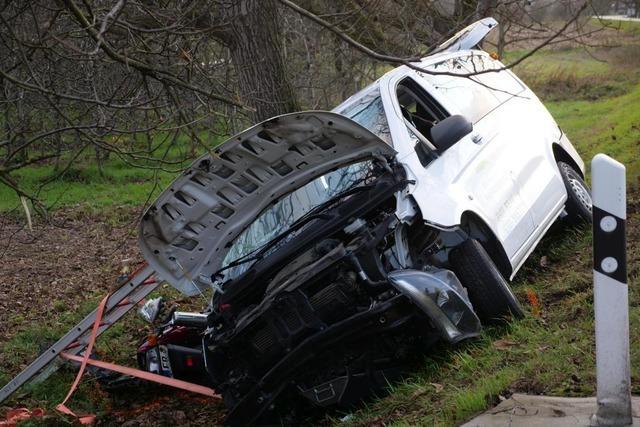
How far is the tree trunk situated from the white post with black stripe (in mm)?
5948

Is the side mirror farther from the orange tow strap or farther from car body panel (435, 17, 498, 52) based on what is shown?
the orange tow strap

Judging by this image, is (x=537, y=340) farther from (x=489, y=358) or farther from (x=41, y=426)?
(x=41, y=426)

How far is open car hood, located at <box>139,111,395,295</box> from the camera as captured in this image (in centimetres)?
552

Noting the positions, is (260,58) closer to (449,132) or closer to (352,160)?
(449,132)

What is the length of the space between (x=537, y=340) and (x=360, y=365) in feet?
3.86

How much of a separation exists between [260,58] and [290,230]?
3.89 metres

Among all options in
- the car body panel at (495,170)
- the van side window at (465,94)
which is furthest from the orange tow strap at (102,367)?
the van side window at (465,94)

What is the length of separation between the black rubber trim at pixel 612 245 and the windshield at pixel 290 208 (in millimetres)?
2634

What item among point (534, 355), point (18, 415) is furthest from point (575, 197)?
point (18, 415)

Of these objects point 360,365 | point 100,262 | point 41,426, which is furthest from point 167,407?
point 100,262

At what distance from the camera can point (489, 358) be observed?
5391 mm

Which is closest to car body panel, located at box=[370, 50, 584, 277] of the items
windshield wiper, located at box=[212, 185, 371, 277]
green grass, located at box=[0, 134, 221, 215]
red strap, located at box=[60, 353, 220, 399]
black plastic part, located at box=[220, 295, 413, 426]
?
windshield wiper, located at box=[212, 185, 371, 277]

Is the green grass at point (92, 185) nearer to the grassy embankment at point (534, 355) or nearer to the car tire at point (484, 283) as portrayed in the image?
the grassy embankment at point (534, 355)

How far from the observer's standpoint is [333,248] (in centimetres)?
559
